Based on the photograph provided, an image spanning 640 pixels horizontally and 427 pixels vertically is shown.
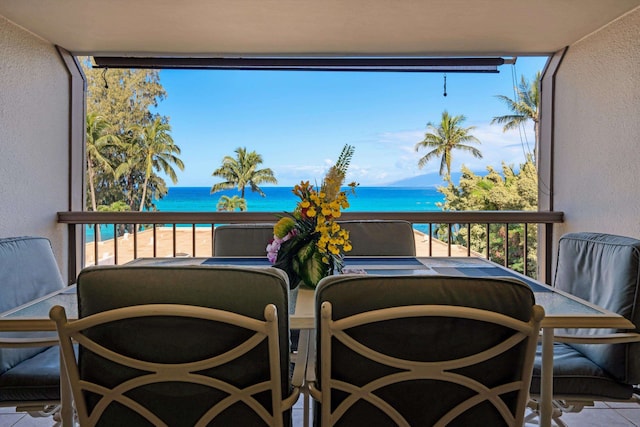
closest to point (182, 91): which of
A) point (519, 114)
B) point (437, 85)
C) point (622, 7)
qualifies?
point (437, 85)

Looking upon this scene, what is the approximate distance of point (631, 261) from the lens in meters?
1.39

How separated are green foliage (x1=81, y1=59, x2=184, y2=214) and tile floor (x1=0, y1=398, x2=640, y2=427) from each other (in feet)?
32.5

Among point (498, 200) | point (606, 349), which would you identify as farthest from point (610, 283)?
point (498, 200)

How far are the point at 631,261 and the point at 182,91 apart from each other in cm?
2438

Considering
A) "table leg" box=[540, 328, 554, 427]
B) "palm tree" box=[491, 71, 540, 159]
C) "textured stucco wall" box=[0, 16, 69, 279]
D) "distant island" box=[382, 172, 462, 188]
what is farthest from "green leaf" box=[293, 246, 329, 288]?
"distant island" box=[382, 172, 462, 188]

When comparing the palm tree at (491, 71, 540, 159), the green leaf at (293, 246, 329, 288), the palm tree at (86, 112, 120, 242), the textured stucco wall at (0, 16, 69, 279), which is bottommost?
the green leaf at (293, 246, 329, 288)

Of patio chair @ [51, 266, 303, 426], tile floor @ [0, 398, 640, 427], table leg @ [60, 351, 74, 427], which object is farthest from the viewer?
tile floor @ [0, 398, 640, 427]

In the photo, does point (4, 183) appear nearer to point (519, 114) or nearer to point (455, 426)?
point (455, 426)

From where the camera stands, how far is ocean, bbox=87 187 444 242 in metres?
23.0

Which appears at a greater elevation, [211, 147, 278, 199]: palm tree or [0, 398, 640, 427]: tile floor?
[211, 147, 278, 199]: palm tree

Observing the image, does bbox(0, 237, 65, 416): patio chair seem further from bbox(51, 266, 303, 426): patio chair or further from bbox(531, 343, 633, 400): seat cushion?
bbox(531, 343, 633, 400): seat cushion

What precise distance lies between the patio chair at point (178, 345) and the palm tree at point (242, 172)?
18773 mm

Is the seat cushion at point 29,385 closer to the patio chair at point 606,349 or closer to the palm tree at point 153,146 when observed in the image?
the patio chair at point 606,349

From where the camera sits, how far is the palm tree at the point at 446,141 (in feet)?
61.6
